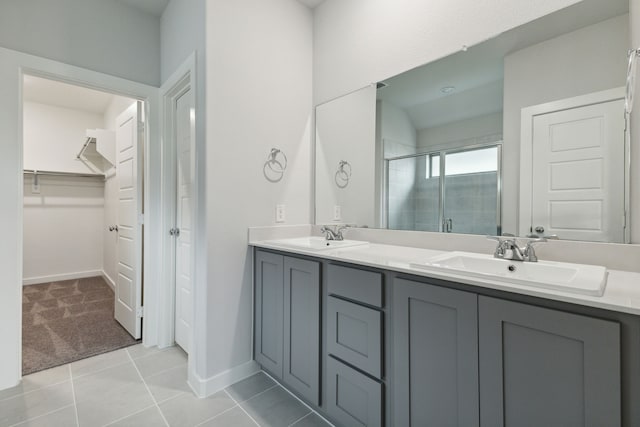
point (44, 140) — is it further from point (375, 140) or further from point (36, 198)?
point (375, 140)

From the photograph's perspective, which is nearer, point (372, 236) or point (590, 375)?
point (590, 375)

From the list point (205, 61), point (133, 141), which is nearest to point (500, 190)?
point (205, 61)

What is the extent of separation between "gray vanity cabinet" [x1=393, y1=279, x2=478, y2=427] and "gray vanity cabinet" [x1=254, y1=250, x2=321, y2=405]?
0.49 meters

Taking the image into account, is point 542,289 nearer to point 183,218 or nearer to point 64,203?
point 183,218

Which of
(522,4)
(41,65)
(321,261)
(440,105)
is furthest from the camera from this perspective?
(41,65)

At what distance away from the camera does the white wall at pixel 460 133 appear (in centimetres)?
150

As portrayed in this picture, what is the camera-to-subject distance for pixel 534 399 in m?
0.87

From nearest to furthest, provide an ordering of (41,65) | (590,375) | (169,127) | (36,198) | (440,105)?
(590,375) → (440,105) → (41,65) → (169,127) → (36,198)

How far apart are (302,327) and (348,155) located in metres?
1.26

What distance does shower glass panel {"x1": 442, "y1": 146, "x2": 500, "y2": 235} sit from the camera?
149cm

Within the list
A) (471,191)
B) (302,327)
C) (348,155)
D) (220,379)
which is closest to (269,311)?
(302,327)

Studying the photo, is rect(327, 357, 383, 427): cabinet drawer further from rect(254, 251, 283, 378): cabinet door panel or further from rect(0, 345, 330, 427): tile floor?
rect(254, 251, 283, 378): cabinet door panel

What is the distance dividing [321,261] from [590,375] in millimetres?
1055

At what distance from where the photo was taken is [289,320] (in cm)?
173
